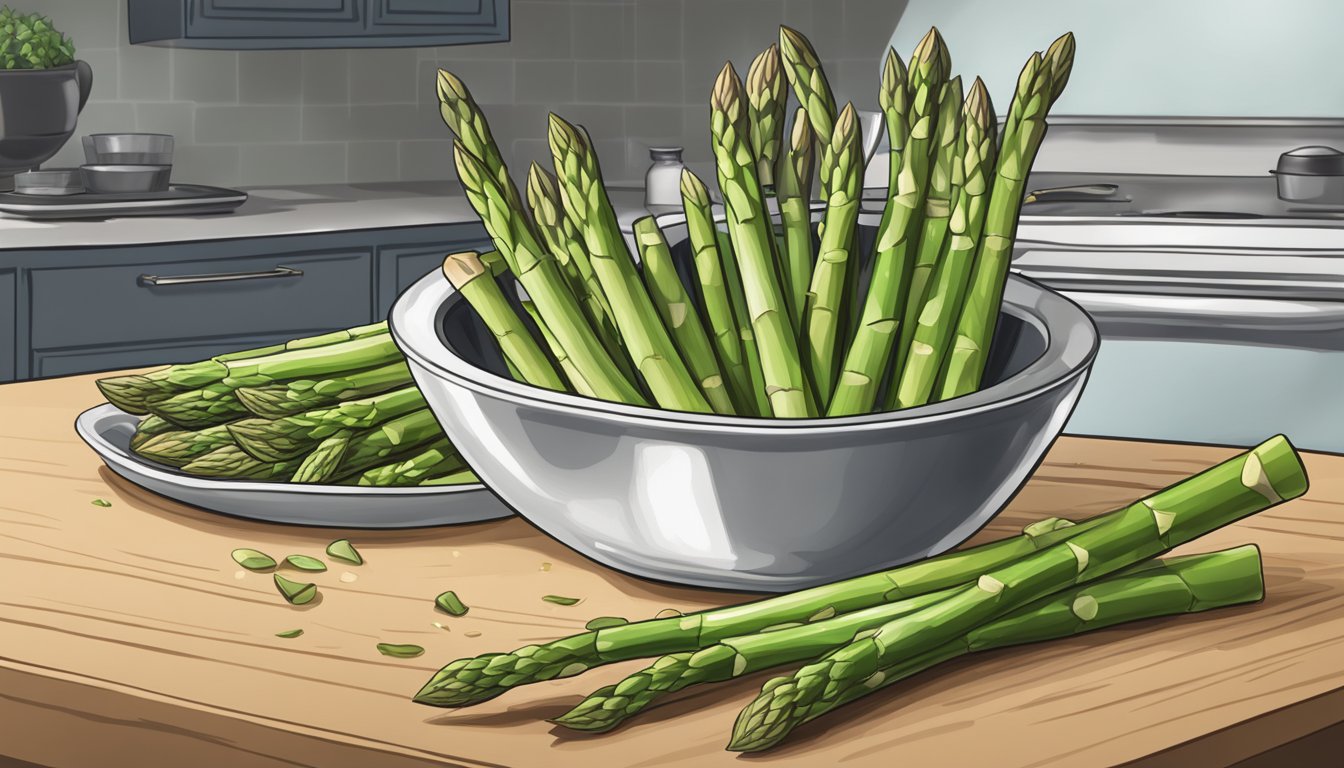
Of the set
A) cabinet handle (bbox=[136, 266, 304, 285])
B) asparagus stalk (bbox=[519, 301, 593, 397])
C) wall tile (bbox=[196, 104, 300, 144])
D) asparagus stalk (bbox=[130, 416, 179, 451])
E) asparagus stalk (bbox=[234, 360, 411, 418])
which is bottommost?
cabinet handle (bbox=[136, 266, 304, 285])

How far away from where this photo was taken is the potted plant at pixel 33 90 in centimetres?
285

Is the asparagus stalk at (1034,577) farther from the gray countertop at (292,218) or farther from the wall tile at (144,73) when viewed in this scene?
the wall tile at (144,73)

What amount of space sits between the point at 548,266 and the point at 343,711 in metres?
0.27

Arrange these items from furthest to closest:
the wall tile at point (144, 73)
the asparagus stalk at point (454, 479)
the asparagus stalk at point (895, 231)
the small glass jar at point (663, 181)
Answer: the wall tile at point (144, 73) < the small glass jar at point (663, 181) < the asparagus stalk at point (454, 479) < the asparagus stalk at point (895, 231)

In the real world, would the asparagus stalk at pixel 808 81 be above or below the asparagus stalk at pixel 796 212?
above

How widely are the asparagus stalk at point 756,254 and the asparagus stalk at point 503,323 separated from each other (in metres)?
0.09

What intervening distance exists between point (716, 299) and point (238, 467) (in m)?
0.31

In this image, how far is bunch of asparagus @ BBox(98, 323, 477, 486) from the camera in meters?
0.80

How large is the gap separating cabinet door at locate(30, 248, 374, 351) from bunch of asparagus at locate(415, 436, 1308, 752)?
2.18m

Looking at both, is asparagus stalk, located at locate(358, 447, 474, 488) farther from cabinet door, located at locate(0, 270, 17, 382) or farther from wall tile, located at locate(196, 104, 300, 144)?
wall tile, located at locate(196, 104, 300, 144)

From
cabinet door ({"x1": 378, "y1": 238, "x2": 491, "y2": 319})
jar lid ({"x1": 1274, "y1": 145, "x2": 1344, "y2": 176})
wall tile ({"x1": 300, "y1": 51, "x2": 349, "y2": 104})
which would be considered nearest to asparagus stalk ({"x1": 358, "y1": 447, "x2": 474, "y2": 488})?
cabinet door ({"x1": 378, "y1": 238, "x2": 491, "y2": 319})

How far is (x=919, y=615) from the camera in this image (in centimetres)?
57

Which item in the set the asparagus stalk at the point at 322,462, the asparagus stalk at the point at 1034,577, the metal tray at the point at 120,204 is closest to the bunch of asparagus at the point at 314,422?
the asparagus stalk at the point at 322,462

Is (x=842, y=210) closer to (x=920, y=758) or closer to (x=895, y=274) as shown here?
(x=895, y=274)
